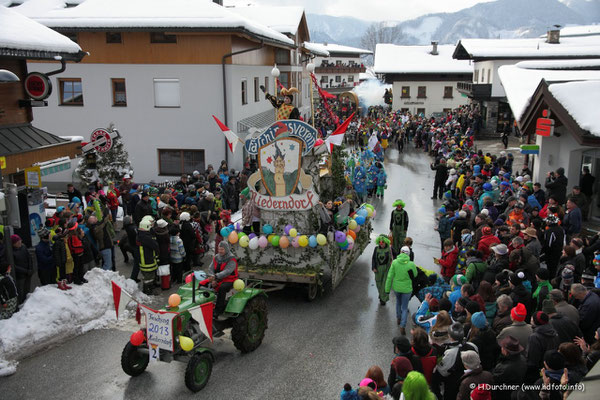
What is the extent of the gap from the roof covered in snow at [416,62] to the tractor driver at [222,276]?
4914 cm

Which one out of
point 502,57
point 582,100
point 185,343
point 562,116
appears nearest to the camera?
point 185,343

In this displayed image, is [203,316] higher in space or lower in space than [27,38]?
lower

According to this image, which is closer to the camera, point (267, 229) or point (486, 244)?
point (486, 244)

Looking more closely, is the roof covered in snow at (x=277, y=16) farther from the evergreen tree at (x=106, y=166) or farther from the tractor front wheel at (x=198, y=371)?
the tractor front wheel at (x=198, y=371)

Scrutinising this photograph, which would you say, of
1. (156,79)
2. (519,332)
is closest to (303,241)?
(519,332)

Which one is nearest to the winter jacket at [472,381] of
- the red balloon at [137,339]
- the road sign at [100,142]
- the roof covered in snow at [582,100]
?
the red balloon at [137,339]

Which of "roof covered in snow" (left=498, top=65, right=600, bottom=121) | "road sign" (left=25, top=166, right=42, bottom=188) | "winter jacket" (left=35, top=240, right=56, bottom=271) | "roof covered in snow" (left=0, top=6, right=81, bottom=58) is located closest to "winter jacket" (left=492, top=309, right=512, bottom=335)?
"winter jacket" (left=35, top=240, right=56, bottom=271)

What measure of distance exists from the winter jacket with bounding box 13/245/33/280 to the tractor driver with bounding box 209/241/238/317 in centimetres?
375

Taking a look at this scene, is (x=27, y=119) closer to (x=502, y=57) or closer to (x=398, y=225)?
(x=398, y=225)

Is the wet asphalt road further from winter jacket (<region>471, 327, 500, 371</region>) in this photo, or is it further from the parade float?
winter jacket (<region>471, 327, 500, 371</region>)

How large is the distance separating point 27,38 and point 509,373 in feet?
37.1

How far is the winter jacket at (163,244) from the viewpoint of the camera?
457 inches

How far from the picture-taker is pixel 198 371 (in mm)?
7824

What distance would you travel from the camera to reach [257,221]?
11.6 metres
